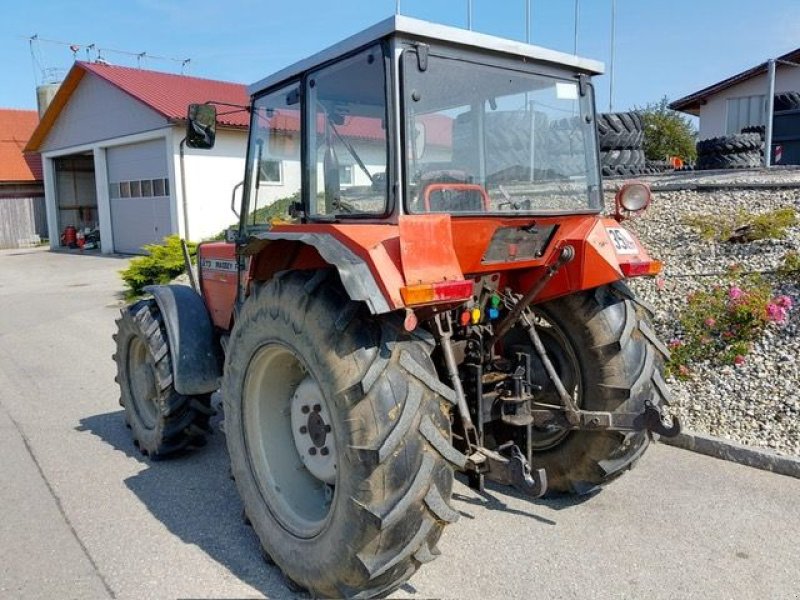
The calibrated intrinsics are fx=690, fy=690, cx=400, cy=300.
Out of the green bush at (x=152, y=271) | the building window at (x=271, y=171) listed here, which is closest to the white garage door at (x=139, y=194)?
the green bush at (x=152, y=271)

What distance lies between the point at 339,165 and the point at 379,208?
51 cm

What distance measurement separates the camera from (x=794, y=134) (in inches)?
542

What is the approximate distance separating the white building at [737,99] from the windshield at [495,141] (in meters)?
18.3

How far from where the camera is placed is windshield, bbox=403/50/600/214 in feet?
10.5

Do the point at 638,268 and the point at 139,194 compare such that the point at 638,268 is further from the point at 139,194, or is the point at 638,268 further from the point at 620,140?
the point at 139,194

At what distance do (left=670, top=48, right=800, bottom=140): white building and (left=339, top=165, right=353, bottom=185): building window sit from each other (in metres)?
19.3

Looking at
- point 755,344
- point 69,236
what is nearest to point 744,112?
point 755,344

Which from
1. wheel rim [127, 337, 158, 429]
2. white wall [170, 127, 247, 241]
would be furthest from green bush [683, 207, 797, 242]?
white wall [170, 127, 247, 241]

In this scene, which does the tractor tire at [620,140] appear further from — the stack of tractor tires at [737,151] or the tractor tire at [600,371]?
the tractor tire at [600,371]

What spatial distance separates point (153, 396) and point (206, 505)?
1.05 meters

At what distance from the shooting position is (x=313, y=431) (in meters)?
3.46

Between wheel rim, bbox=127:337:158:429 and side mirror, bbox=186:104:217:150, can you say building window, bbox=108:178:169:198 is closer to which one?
wheel rim, bbox=127:337:158:429

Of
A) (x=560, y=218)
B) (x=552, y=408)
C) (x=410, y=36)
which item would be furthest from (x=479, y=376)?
(x=410, y=36)

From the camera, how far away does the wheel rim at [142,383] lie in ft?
16.0
